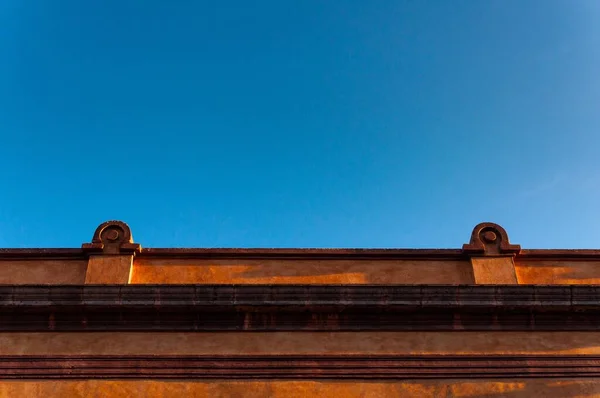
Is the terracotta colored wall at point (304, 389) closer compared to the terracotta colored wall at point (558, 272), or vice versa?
the terracotta colored wall at point (304, 389)

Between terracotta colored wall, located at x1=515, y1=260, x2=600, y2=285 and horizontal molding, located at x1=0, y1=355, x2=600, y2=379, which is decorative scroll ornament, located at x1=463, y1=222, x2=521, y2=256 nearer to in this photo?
terracotta colored wall, located at x1=515, y1=260, x2=600, y2=285

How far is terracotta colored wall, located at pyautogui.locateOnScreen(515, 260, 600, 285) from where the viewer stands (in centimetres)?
1330

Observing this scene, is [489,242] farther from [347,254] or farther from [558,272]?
[347,254]

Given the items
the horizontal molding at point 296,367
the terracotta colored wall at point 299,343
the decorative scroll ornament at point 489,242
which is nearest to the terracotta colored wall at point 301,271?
the decorative scroll ornament at point 489,242

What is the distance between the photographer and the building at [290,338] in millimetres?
11742

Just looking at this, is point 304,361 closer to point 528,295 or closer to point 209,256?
point 209,256

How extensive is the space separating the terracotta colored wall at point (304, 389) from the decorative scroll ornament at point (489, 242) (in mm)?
2494

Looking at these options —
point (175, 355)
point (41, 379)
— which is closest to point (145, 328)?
point (175, 355)

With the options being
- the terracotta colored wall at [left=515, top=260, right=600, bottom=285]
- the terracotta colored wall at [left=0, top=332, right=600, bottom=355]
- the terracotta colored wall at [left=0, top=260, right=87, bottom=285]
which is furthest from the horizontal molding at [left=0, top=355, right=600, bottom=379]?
the terracotta colored wall at [left=515, top=260, right=600, bottom=285]

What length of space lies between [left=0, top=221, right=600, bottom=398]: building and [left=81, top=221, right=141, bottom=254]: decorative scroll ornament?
11.3 inches

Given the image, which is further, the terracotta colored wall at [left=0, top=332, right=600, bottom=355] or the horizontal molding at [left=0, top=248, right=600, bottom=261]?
the horizontal molding at [left=0, top=248, right=600, bottom=261]

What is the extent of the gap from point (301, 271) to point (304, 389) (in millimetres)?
2377

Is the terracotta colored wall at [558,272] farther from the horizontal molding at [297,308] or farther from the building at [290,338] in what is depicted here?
the horizontal molding at [297,308]

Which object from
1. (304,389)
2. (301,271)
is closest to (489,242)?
(301,271)
